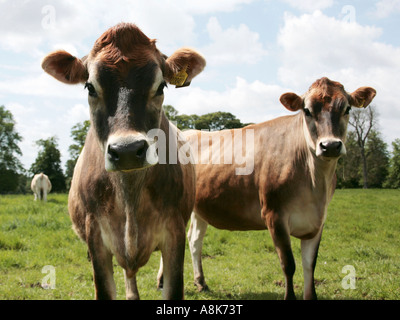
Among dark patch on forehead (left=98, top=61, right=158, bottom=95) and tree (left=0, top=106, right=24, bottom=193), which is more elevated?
tree (left=0, top=106, right=24, bottom=193)

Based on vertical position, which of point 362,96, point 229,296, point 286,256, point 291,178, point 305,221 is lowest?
point 229,296

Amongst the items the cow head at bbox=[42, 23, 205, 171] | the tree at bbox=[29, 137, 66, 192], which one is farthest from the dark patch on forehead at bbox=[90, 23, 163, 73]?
the tree at bbox=[29, 137, 66, 192]

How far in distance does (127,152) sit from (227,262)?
5523 mm

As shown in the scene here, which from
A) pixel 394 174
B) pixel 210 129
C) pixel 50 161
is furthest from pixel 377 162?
pixel 50 161

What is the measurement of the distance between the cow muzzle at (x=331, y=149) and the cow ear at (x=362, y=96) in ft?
3.31

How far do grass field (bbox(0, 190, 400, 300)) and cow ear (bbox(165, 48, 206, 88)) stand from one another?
336 centimetres

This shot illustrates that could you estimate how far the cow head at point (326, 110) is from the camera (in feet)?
15.3

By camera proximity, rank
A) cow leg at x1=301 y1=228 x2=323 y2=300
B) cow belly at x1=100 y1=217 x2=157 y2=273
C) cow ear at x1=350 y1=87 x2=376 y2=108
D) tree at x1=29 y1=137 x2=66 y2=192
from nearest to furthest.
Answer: cow belly at x1=100 y1=217 x2=157 y2=273
cow leg at x1=301 y1=228 x2=323 y2=300
cow ear at x1=350 y1=87 x2=376 y2=108
tree at x1=29 y1=137 x2=66 y2=192

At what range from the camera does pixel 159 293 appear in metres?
5.73

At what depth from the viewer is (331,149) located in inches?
180

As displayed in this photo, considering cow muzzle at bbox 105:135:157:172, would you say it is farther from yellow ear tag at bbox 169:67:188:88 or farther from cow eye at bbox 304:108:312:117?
cow eye at bbox 304:108:312:117

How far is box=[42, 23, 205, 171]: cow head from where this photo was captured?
2.55m

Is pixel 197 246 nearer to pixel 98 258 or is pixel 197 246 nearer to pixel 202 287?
pixel 202 287

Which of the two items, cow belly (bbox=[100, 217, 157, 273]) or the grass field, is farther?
the grass field
